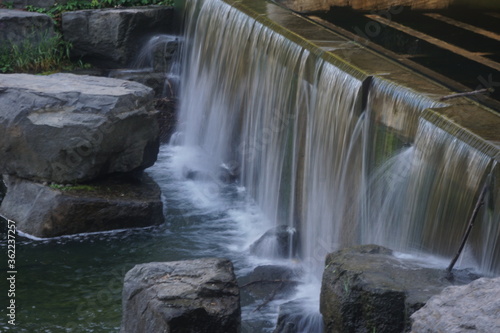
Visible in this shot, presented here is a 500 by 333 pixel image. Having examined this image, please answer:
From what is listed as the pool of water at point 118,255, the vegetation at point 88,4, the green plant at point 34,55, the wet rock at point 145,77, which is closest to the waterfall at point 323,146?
the wet rock at point 145,77

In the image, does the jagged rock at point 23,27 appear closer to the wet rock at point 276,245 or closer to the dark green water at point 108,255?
the dark green water at point 108,255

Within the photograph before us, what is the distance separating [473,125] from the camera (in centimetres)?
588

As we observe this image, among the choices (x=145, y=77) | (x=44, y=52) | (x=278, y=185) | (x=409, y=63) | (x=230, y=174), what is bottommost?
(x=230, y=174)

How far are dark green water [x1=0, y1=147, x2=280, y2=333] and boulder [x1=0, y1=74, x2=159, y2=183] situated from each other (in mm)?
718

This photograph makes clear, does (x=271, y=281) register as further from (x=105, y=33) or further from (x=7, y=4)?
(x=7, y=4)

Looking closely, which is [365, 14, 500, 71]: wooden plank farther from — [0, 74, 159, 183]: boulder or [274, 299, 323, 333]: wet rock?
[274, 299, 323, 333]: wet rock

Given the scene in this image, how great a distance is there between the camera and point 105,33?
40.5 feet

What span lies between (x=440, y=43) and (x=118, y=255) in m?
4.12

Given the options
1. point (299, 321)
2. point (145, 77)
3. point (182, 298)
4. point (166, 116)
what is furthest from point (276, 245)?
point (145, 77)

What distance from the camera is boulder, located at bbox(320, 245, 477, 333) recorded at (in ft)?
16.7

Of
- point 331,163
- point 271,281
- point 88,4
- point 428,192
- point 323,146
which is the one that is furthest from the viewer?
point 88,4

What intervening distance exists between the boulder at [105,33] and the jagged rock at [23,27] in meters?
0.32

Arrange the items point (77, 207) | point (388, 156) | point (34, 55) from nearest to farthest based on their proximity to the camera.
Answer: point (388, 156) → point (77, 207) → point (34, 55)

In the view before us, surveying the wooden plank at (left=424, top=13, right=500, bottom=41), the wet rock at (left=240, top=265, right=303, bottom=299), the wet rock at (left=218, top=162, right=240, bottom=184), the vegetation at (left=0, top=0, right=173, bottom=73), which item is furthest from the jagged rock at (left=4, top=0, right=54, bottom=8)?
the wet rock at (left=240, top=265, right=303, bottom=299)
